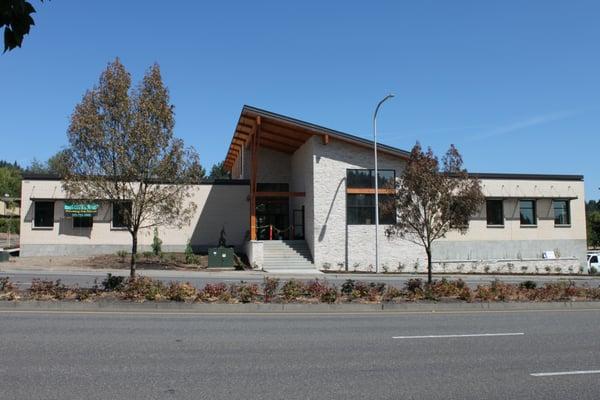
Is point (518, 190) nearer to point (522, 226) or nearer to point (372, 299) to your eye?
point (522, 226)

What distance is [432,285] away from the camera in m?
16.1

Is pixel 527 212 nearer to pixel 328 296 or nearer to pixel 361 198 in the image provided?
pixel 361 198

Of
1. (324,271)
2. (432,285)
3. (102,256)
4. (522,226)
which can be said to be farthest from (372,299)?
(522,226)

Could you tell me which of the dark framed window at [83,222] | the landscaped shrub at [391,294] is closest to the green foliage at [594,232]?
the dark framed window at [83,222]

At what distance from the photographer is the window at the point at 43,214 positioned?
36.4 meters

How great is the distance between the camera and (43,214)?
3653cm

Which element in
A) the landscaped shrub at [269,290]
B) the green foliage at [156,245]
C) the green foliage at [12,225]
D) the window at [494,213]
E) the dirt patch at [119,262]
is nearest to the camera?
the landscaped shrub at [269,290]

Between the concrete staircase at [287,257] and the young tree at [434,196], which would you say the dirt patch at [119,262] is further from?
the young tree at [434,196]

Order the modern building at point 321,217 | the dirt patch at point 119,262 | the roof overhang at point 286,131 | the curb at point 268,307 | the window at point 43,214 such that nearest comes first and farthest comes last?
1. the curb at point 268,307
2. the dirt patch at point 119,262
3. the roof overhang at point 286,131
4. the modern building at point 321,217
5. the window at point 43,214

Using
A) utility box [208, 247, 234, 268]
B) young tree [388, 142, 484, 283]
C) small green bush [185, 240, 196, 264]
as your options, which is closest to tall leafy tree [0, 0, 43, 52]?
young tree [388, 142, 484, 283]

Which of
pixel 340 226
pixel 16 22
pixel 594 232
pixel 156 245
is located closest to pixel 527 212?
pixel 340 226

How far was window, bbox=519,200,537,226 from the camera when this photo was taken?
39062 millimetres

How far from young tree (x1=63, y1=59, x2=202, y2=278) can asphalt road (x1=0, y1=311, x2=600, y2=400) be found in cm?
579

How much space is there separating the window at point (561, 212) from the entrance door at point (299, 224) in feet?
58.2
